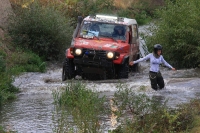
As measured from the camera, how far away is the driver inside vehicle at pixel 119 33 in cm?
1573

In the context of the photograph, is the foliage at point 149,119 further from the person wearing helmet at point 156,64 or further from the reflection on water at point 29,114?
the person wearing helmet at point 156,64

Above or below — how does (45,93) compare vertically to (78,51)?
below

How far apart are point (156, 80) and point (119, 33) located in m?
2.88

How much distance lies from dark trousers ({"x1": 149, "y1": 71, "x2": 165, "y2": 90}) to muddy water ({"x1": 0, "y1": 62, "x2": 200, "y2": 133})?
0.14m

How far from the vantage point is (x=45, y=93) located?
44.1 ft

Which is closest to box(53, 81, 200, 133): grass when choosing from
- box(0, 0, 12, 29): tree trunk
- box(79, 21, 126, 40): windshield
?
box(79, 21, 126, 40): windshield

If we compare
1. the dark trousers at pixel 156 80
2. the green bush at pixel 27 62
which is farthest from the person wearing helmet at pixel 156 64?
the green bush at pixel 27 62

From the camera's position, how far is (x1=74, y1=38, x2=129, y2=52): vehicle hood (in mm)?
14691

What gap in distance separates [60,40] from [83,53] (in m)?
5.90

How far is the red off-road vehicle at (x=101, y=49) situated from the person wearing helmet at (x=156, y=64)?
5.65ft

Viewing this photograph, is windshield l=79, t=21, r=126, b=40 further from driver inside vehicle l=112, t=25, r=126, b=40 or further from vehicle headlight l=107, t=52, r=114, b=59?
vehicle headlight l=107, t=52, r=114, b=59

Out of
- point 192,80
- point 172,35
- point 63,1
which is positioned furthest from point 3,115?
point 63,1

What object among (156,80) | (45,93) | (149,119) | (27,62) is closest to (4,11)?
(27,62)

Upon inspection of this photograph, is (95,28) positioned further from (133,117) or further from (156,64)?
(133,117)
